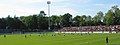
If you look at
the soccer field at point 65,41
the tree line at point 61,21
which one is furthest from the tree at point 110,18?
the soccer field at point 65,41

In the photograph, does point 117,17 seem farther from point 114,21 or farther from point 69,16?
point 69,16

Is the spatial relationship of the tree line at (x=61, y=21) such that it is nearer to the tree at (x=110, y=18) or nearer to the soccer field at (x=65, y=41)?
the tree at (x=110, y=18)

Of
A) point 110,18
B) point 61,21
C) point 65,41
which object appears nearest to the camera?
point 65,41

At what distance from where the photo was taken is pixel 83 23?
128750mm

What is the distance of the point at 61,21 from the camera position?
133 m

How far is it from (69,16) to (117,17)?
3094cm

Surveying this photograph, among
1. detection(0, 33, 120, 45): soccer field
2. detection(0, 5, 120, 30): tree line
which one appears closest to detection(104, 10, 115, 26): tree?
detection(0, 5, 120, 30): tree line

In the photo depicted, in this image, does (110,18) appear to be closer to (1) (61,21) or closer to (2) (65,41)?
(1) (61,21)

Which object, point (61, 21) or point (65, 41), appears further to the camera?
point (61, 21)

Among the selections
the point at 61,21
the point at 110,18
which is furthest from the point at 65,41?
the point at 61,21

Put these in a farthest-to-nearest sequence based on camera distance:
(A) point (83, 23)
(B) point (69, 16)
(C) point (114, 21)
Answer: (B) point (69, 16)
(A) point (83, 23)
(C) point (114, 21)

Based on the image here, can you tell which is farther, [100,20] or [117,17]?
[100,20]

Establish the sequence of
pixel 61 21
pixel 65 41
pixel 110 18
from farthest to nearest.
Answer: pixel 61 21 < pixel 110 18 < pixel 65 41

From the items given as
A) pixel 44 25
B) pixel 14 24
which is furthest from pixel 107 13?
pixel 14 24
